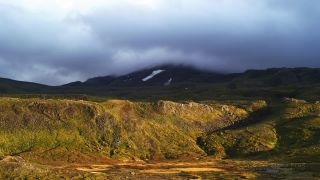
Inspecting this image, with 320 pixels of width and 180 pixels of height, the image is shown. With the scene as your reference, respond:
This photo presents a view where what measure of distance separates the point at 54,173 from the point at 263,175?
220 ft

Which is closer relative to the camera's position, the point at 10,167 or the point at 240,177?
the point at 10,167

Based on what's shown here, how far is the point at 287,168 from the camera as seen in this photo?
19400 centimetres

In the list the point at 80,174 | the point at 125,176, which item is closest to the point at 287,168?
the point at 125,176

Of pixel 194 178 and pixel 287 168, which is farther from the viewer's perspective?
pixel 287 168

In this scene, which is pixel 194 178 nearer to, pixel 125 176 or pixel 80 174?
pixel 125 176

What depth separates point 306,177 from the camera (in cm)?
16312

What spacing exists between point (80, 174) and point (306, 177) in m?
67.5

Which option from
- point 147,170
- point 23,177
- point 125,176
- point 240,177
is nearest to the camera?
point 23,177

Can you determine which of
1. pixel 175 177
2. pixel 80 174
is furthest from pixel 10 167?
pixel 175 177

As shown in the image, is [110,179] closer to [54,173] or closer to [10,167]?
[54,173]

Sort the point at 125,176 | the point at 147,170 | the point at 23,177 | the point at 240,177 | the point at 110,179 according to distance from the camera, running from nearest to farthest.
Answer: the point at 23,177 < the point at 110,179 < the point at 125,176 < the point at 240,177 < the point at 147,170

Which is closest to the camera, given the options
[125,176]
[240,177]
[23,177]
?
[23,177]

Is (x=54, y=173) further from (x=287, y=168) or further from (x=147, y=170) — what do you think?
(x=287, y=168)

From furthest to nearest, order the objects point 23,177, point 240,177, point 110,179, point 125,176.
Answer: point 240,177 → point 125,176 → point 110,179 → point 23,177
